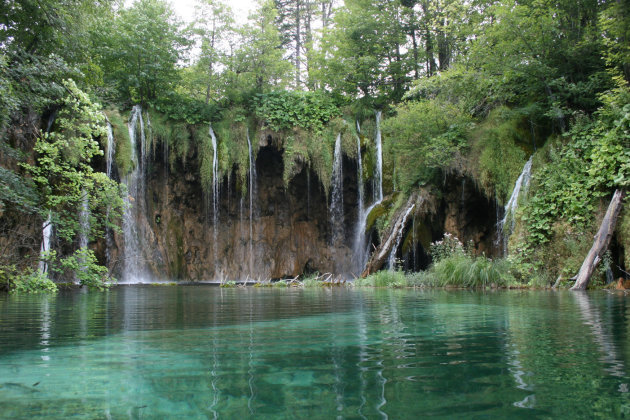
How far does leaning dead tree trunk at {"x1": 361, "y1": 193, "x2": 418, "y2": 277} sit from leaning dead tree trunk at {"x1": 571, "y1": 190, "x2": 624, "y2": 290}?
6.81 metres

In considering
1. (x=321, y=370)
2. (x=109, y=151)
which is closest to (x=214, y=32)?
(x=109, y=151)

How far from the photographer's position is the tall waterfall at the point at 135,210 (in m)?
20.0

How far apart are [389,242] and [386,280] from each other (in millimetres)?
2527

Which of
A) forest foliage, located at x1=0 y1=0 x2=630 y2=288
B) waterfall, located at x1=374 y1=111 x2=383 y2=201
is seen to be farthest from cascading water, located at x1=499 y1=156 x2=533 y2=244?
waterfall, located at x1=374 y1=111 x2=383 y2=201

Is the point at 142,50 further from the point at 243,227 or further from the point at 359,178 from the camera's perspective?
the point at 359,178

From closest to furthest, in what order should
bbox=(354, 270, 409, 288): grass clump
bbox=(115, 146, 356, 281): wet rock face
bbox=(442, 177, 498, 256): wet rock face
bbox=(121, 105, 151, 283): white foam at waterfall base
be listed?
bbox=(354, 270, 409, 288): grass clump, bbox=(442, 177, 498, 256): wet rock face, bbox=(121, 105, 151, 283): white foam at waterfall base, bbox=(115, 146, 356, 281): wet rock face

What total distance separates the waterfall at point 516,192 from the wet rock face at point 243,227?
9839mm

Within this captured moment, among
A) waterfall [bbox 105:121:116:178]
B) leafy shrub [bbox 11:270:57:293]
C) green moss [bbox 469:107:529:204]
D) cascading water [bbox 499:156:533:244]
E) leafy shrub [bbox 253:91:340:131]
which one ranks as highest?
leafy shrub [bbox 253:91:340:131]

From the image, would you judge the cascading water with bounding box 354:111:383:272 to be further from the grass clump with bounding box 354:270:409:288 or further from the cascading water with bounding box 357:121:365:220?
the grass clump with bounding box 354:270:409:288

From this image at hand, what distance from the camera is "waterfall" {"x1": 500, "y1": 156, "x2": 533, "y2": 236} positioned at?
12.8 metres

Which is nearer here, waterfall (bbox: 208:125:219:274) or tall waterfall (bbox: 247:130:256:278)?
waterfall (bbox: 208:125:219:274)

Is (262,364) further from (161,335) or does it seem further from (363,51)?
(363,51)

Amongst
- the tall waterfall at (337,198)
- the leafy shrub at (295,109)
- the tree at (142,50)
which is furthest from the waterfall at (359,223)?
the tree at (142,50)

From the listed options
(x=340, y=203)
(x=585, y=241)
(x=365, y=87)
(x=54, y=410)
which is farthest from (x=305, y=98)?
(x=54, y=410)
